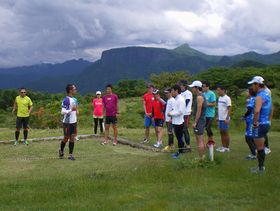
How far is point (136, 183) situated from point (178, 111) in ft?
11.0

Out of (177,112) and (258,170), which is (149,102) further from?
(258,170)

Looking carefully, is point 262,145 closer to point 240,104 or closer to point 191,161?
point 191,161

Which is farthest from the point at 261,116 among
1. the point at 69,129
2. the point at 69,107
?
the point at 69,129

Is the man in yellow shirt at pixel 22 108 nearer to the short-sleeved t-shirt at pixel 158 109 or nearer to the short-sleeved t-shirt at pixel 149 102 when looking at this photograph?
the short-sleeved t-shirt at pixel 149 102

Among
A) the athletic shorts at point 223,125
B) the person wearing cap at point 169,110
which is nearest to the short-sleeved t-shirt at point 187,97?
the person wearing cap at point 169,110

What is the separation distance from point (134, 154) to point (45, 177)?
12.1ft

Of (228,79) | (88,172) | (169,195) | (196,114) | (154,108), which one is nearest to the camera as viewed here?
(169,195)

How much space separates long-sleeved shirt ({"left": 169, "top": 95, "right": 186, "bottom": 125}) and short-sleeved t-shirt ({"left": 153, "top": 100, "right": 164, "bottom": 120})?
2.36 metres

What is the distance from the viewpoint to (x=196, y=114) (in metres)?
10.3

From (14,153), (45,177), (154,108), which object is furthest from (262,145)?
(14,153)

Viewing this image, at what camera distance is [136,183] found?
8.20m

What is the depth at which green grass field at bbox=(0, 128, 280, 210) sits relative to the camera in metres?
6.88

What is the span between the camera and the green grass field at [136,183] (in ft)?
22.6

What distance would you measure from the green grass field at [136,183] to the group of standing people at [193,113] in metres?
0.56
